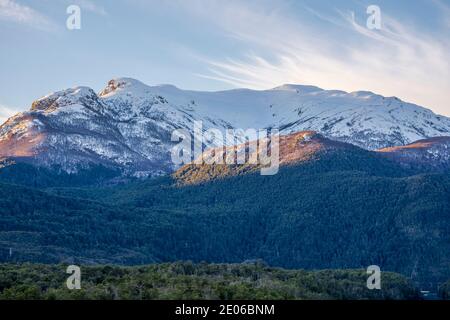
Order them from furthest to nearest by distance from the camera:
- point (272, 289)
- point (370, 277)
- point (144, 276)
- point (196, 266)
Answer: point (370, 277) → point (196, 266) → point (144, 276) → point (272, 289)

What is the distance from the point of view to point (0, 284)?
106m

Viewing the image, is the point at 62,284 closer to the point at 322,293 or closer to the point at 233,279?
the point at 233,279

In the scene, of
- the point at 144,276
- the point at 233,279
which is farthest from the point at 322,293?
the point at 144,276

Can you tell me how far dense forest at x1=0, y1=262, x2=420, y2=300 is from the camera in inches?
3718

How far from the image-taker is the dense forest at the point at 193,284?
94.4 metres

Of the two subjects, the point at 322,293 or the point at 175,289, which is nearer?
the point at 175,289

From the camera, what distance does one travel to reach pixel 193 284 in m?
105

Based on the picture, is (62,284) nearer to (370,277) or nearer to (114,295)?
(114,295)
